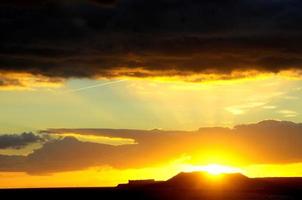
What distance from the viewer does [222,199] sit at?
185625mm

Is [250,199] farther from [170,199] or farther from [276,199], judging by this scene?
[170,199]

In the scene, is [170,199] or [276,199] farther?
[170,199]

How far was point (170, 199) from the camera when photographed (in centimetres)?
19512

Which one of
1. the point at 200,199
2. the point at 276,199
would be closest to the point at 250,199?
the point at 276,199

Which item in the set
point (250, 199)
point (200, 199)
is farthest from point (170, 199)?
point (250, 199)

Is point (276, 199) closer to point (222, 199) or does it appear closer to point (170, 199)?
point (222, 199)

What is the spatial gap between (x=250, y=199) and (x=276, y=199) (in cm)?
712

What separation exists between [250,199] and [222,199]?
10.4 metres

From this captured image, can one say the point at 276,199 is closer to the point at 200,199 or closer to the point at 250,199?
the point at 250,199

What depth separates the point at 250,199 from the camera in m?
178

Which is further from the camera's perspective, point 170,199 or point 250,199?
point 170,199

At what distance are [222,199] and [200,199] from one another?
9.38 m

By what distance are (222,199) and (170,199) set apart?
17.0 meters

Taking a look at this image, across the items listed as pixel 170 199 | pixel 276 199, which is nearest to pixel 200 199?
pixel 170 199
